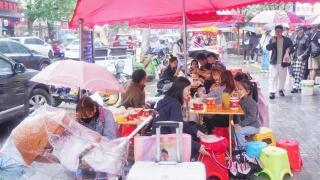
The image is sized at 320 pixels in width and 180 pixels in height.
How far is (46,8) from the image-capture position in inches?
1241

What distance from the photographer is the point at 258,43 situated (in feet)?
78.9

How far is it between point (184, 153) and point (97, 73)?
1473 mm

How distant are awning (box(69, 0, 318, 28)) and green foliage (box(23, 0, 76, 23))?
85.0ft

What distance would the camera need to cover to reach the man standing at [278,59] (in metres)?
11.6

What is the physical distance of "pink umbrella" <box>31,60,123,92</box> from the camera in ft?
14.9

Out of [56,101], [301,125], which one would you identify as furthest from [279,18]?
[56,101]

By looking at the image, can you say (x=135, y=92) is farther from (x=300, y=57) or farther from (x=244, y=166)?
(x=300, y=57)

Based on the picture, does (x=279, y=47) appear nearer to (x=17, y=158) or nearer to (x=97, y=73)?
(x=97, y=73)

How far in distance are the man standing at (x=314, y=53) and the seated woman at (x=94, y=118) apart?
9.41 metres

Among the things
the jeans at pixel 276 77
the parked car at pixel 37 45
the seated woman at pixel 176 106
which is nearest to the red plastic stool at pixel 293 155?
the seated woman at pixel 176 106

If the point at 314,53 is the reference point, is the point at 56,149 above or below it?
below

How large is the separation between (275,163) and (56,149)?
2.94 meters

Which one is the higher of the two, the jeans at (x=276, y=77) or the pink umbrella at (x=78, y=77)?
the pink umbrella at (x=78, y=77)

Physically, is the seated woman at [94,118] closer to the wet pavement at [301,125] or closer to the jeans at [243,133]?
the jeans at [243,133]
